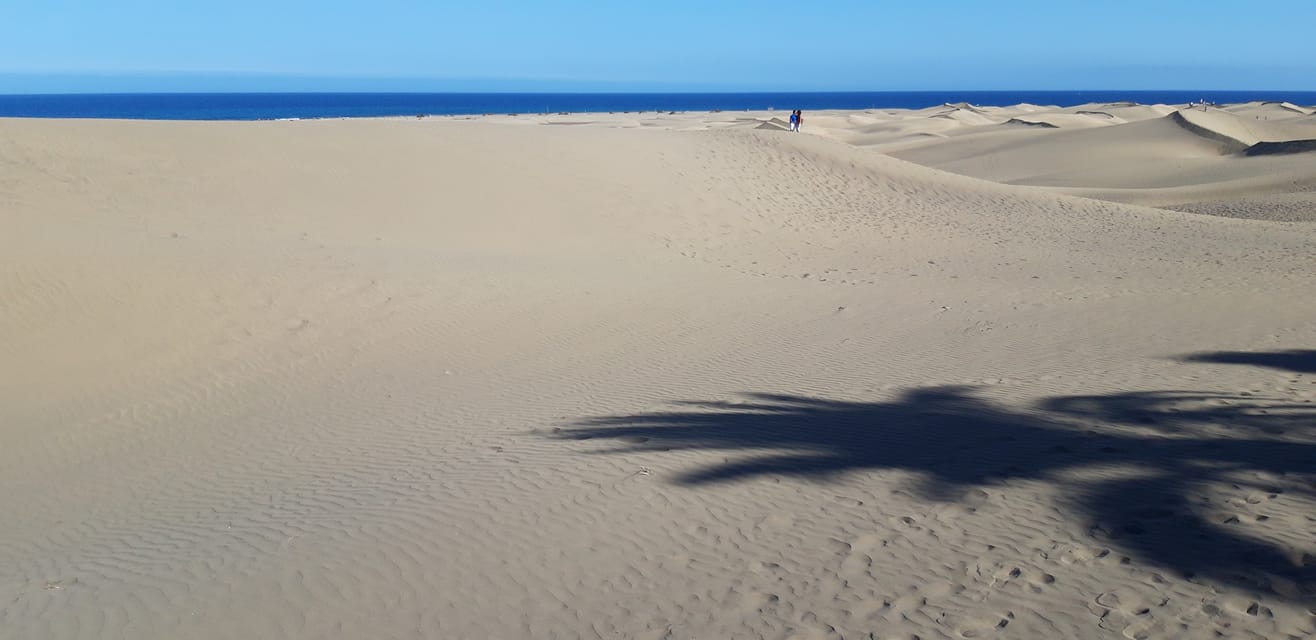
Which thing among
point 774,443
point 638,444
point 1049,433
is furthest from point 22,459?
point 1049,433

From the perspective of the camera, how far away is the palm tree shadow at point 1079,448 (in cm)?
535

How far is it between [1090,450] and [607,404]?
4207mm

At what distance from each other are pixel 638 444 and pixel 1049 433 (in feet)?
10.1

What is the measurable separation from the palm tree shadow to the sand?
0.03 metres

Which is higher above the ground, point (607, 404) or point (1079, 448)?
point (1079, 448)

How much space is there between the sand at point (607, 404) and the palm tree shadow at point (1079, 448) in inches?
1.3

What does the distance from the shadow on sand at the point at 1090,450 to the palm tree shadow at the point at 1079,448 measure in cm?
1

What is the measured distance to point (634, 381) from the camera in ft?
34.3

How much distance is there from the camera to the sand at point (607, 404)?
5.28 meters

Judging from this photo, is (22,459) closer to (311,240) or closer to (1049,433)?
(311,240)

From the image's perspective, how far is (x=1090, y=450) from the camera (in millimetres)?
7148

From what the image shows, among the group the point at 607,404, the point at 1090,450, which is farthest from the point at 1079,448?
the point at 607,404

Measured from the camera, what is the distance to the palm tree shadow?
5.35 m

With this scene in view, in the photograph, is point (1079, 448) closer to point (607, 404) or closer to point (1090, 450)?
point (1090, 450)
